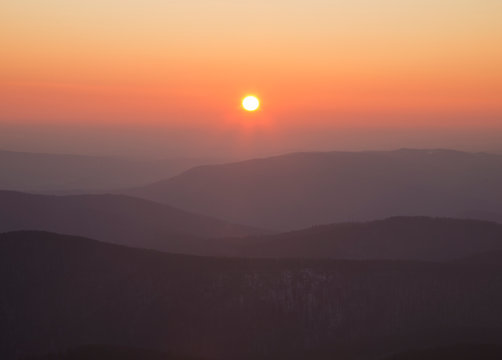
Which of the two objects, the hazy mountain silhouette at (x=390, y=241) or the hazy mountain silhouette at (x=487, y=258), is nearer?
the hazy mountain silhouette at (x=487, y=258)

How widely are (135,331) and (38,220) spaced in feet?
204

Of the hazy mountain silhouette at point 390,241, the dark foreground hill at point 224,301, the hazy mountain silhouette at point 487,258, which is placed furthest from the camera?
the hazy mountain silhouette at point 390,241

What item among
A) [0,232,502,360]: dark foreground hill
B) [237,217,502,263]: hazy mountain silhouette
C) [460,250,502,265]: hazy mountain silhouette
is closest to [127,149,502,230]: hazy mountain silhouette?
[237,217,502,263]: hazy mountain silhouette

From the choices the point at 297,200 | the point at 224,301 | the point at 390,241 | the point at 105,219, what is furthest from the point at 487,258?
the point at 297,200

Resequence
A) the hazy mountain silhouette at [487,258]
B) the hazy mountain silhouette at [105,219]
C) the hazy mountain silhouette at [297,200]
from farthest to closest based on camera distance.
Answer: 1. the hazy mountain silhouette at [297,200]
2. the hazy mountain silhouette at [105,219]
3. the hazy mountain silhouette at [487,258]

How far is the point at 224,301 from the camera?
5931 centimetres

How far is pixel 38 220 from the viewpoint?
375ft

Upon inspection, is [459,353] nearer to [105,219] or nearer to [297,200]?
[105,219]

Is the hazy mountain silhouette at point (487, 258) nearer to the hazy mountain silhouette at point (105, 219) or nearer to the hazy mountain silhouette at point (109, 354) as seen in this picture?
the hazy mountain silhouette at point (109, 354)

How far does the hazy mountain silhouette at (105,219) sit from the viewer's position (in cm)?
11044

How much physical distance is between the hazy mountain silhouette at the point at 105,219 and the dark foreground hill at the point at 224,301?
38238 millimetres

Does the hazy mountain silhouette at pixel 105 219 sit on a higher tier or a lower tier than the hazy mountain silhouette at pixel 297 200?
lower

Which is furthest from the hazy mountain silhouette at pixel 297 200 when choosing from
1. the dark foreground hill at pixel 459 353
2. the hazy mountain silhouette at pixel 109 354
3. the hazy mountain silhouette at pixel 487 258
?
the hazy mountain silhouette at pixel 109 354

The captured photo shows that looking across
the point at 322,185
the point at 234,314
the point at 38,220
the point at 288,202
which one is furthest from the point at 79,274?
the point at 322,185
